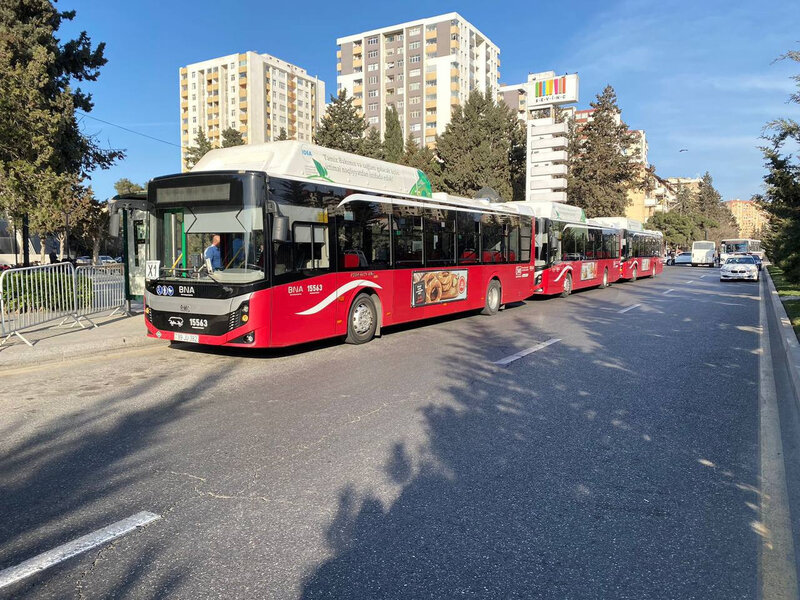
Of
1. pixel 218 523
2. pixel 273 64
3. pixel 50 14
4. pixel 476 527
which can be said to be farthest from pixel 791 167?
pixel 273 64

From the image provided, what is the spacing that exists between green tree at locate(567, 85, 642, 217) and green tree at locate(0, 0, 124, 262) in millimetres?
40117

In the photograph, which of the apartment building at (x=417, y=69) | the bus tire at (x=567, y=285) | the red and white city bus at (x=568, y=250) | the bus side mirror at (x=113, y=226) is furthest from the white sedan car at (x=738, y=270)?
the apartment building at (x=417, y=69)

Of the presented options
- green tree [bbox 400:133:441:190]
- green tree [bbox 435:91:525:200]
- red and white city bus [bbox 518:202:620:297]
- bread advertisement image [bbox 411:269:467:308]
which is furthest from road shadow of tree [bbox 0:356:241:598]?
green tree [bbox 400:133:441:190]

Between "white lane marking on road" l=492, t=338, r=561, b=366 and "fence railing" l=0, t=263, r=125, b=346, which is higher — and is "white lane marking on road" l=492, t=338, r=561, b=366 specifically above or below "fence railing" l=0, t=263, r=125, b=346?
below

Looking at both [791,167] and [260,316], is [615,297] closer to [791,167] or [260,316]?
[791,167]

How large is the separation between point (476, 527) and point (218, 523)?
1.57 meters

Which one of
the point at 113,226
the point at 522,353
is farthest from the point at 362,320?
the point at 113,226

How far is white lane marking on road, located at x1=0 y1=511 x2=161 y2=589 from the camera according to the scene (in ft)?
9.86

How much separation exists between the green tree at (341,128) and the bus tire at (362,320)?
1507 inches

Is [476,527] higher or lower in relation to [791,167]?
lower

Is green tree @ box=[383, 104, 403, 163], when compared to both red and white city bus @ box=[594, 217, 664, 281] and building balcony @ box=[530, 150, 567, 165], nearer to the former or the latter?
building balcony @ box=[530, 150, 567, 165]

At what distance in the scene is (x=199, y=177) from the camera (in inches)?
348

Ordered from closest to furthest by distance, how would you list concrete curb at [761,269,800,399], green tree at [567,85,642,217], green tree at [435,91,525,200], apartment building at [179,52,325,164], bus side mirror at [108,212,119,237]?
concrete curb at [761,269,800,399]
bus side mirror at [108,212,119,237]
green tree at [435,91,525,200]
green tree at [567,85,642,217]
apartment building at [179,52,325,164]

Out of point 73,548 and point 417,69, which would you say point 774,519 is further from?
point 417,69
